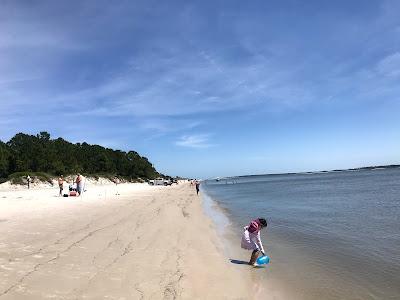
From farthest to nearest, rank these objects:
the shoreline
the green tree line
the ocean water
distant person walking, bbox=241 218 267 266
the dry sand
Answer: the green tree line
distant person walking, bbox=241 218 267 266
the ocean water
the shoreline
the dry sand

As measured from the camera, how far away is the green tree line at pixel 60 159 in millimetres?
72312

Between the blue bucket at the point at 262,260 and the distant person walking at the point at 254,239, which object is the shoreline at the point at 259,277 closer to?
the blue bucket at the point at 262,260

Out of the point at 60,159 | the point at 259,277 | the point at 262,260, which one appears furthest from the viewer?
the point at 60,159

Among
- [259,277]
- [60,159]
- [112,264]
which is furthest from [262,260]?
[60,159]

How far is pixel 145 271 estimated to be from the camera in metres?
9.42

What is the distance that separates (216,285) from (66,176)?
78.1 meters

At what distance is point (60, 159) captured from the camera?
287ft

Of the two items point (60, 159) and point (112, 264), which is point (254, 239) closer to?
point (112, 264)

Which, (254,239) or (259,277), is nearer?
(259,277)

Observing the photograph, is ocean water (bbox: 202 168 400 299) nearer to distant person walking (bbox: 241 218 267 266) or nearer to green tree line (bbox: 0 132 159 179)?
distant person walking (bbox: 241 218 267 266)

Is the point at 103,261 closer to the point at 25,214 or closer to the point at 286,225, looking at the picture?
the point at 25,214

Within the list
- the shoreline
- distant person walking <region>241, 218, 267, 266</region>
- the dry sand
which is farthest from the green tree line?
distant person walking <region>241, 218, 267, 266</region>

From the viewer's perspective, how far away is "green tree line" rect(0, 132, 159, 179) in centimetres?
7231

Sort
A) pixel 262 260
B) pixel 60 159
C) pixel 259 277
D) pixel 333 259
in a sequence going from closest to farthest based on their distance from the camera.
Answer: pixel 259 277, pixel 262 260, pixel 333 259, pixel 60 159
